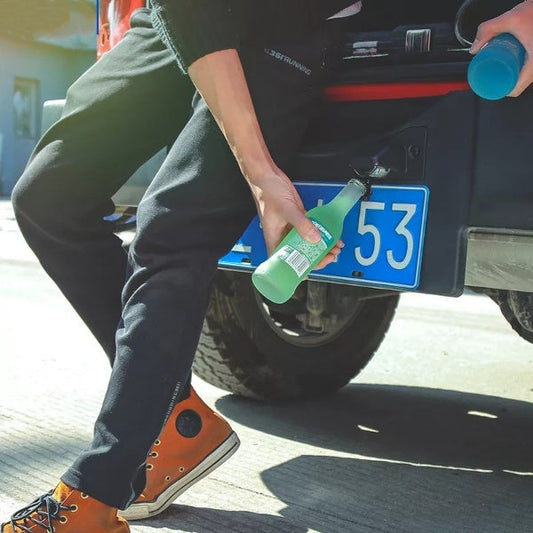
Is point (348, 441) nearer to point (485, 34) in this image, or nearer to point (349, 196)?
point (349, 196)

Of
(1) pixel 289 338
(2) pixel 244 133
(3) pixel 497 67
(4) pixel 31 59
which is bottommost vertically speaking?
(1) pixel 289 338

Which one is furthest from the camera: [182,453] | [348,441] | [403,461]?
[348,441]

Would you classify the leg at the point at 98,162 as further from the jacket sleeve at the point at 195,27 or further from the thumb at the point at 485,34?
the thumb at the point at 485,34

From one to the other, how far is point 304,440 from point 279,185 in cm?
100

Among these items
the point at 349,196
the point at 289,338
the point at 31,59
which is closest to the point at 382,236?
the point at 349,196

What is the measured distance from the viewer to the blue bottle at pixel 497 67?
1.38 metres

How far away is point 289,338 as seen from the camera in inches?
99.7

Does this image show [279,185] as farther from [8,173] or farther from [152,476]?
[8,173]

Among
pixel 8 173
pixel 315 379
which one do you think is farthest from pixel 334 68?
pixel 8 173

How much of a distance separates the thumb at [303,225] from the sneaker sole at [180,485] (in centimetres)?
55

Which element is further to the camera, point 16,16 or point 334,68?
point 16,16

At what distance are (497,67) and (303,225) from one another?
1.27 feet

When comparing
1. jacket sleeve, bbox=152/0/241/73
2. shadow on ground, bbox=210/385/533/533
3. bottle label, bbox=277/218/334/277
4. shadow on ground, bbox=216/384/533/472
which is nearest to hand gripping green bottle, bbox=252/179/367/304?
bottle label, bbox=277/218/334/277

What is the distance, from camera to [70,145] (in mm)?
1648
